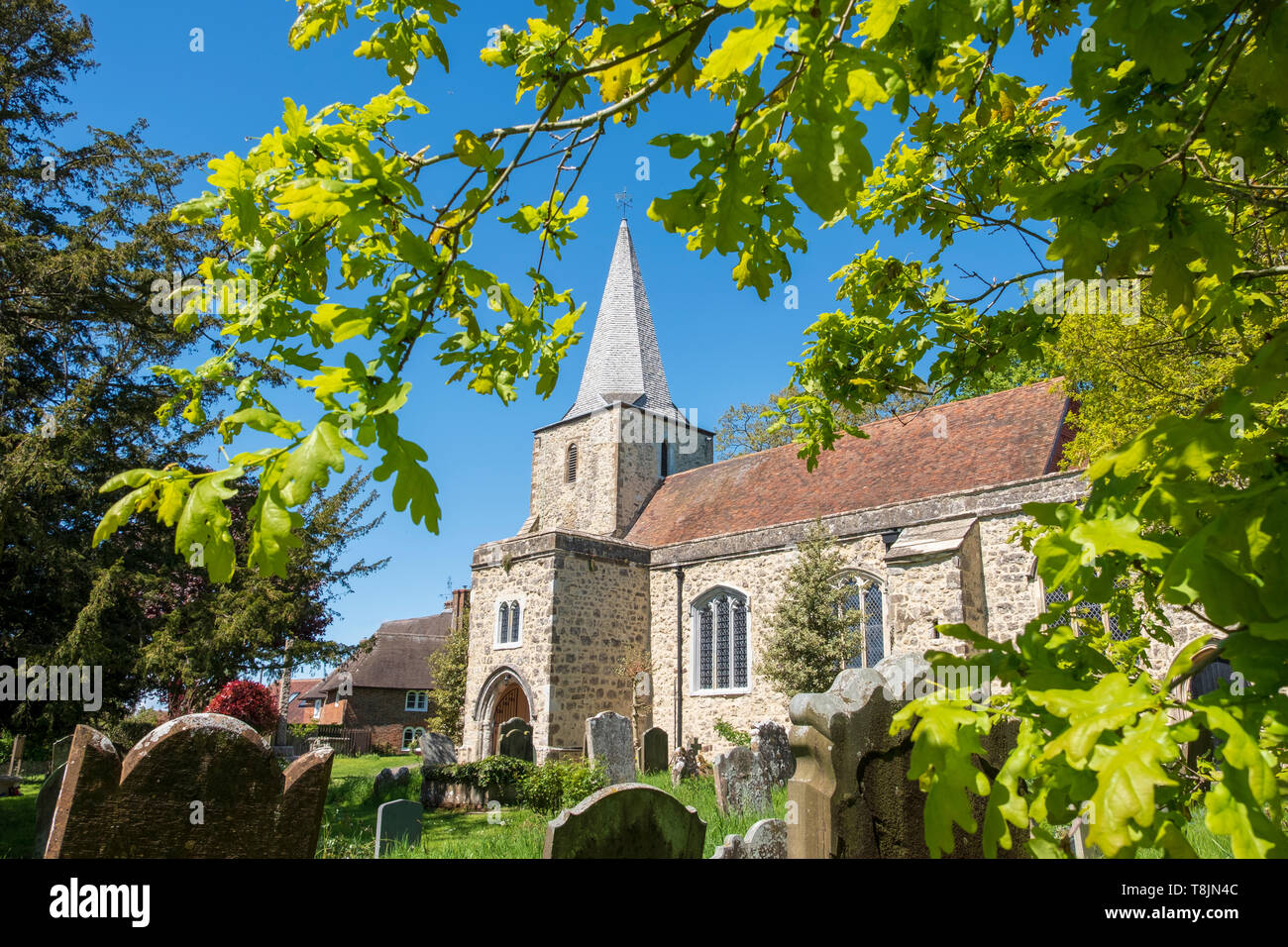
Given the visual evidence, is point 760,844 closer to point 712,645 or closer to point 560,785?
point 560,785

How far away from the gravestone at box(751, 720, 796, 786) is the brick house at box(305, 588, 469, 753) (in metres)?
25.5

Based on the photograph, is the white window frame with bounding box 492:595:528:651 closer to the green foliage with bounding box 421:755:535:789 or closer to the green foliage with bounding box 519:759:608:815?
the green foliage with bounding box 421:755:535:789

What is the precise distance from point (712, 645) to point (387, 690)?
2578cm

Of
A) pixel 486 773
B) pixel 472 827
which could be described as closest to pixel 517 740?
pixel 486 773

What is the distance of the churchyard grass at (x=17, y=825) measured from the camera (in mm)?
8594

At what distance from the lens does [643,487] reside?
24.6m

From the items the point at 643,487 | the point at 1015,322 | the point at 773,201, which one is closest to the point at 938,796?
the point at 773,201

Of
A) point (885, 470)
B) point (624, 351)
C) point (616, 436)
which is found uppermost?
point (624, 351)

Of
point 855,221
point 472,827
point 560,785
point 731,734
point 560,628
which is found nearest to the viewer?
point 855,221

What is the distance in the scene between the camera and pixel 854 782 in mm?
4926

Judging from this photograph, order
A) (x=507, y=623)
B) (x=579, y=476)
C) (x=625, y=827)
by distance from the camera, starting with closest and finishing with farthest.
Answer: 1. (x=625, y=827)
2. (x=507, y=623)
3. (x=579, y=476)

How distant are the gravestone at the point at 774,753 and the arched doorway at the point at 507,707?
794cm
